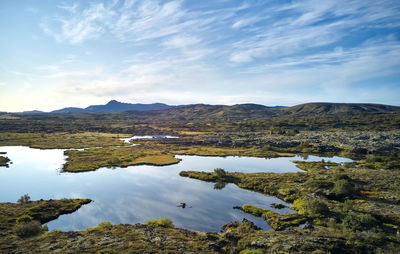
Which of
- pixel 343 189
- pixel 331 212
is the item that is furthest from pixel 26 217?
pixel 343 189

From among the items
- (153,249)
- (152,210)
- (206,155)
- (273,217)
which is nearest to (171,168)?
(206,155)

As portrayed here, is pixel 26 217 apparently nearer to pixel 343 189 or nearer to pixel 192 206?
pixel 192 206

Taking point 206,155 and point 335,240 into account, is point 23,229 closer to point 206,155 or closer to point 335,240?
point 335,240

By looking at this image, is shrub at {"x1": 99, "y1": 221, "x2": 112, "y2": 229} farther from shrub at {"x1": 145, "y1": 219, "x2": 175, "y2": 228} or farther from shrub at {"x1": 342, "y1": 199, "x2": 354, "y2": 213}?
shrub at {"x1": 342, "y1": 199, "x2": 354, "y2": 213}

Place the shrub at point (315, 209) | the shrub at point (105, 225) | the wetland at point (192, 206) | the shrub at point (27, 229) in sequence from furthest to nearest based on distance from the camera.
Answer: the shrub at point (315, 209) → the shrub at point (105, 225) → the shrub at point (27, 229) → the wetland at point (192, 206)

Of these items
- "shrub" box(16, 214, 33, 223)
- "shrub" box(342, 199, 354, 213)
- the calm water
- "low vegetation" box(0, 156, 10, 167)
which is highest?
"shrub" box(342, 199, 354, 213)

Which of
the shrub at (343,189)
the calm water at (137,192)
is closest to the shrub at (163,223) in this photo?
the calm water at (137,192)

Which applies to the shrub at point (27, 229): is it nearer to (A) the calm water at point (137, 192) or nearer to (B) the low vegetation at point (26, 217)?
(B) the low vegetation at point (26, 217)

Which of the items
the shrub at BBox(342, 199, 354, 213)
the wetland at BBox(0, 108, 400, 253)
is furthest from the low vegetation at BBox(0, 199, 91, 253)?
the shrub at BBox(342, 199, 354, 213)
